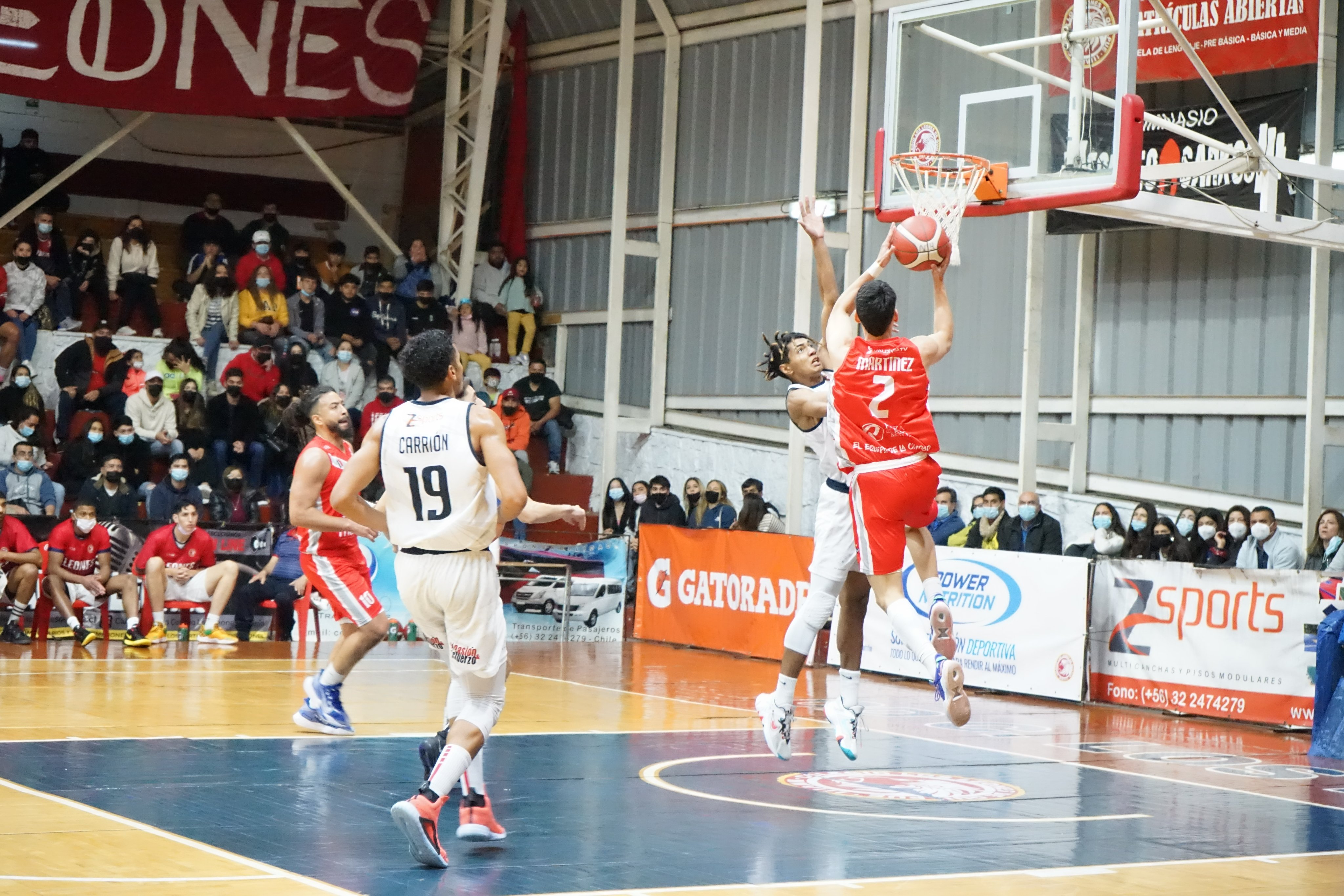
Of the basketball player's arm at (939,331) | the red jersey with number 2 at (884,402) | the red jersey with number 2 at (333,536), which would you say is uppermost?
the basketball player's arm at (939,331)

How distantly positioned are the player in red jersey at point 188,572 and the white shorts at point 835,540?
28.3 feet

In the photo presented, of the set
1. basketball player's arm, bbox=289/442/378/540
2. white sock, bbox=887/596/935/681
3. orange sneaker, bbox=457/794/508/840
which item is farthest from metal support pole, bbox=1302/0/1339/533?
orange sneaker, bbox=457/794/508/840

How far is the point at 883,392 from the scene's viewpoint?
8.05 m

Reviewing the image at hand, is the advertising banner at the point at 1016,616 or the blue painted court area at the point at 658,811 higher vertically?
the advertising banner at the point at 1016,616

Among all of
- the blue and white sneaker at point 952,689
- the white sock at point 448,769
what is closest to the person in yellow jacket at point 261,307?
the blue and white sneaker at point 952,689

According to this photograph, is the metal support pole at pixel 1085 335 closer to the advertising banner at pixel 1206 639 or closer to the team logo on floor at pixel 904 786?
the advertising banner at pixel 1206 639

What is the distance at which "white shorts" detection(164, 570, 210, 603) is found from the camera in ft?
53.1

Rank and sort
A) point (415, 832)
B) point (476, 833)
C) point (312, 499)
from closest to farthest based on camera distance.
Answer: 1. point (415, 832)
2. point (476, 833)
3. point (312, 499)

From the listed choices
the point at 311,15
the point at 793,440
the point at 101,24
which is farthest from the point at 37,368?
the point at 793,440

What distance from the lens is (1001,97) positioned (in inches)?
531

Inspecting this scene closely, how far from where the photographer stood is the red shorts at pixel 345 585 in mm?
10305

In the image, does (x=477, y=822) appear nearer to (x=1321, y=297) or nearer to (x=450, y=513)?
(x=450, y=513)

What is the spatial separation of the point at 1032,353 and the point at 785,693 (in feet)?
35.1

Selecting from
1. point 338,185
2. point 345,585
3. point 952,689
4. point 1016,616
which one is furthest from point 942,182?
point 338,185
